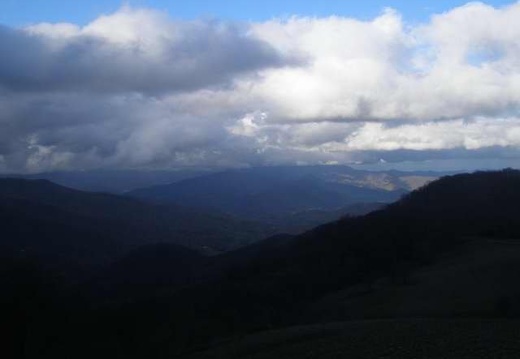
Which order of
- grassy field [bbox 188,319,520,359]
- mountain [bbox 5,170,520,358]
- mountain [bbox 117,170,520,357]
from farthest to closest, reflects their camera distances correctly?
mountain [bbox 117,170,520,357], mountain [bbox 5,170,520,358], grassy field [bbox 188,319,520,359]

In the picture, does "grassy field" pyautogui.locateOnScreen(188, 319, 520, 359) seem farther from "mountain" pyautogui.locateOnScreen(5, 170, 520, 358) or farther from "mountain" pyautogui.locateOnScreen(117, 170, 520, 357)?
"mountain" pyautogui.locateOnScreen(117, 170, 520, 357)

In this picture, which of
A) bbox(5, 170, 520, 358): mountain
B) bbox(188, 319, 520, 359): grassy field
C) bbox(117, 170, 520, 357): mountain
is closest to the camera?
bbox(188, 319, 520, 359): grassy field

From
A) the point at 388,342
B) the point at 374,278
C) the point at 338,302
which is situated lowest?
the point at 338,302

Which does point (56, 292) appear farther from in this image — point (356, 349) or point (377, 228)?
point (377, 228)

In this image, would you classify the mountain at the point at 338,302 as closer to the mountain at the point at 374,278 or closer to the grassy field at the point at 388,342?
the grassy field at the point at 388,342

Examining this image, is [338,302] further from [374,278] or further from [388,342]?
[388,342]

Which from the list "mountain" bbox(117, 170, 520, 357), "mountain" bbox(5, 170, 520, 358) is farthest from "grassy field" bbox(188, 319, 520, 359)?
"mountain" bbox(117, 170, 520, 357)

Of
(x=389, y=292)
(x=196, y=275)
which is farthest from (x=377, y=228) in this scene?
(x=196, y=275)

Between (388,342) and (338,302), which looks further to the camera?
(338,302)

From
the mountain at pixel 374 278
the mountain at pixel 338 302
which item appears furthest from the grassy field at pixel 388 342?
the mountain at pixel 374 278

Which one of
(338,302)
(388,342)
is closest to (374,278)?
(338,302)

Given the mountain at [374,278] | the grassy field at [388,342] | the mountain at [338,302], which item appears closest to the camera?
the grassy field at [388,342]
